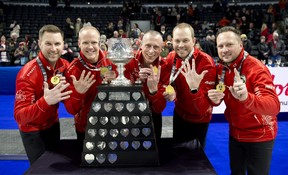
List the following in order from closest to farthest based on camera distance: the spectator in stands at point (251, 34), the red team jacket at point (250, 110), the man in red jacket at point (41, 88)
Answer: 1. the red team jacket at point (250, 110)
2. the man in red jacket at point (41, 88)
3. the spectator in stands at point (251, 34)

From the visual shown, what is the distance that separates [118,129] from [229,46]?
124 cm

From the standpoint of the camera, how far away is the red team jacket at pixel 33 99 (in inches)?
94.0

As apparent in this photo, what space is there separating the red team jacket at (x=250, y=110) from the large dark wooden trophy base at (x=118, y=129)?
0.91m

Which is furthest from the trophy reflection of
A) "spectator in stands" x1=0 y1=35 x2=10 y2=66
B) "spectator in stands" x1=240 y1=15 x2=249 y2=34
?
"spectator in stands" x1=240 y1=15 x2=249 y2=34

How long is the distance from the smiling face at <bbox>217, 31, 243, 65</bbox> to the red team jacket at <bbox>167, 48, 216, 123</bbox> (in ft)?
0.92

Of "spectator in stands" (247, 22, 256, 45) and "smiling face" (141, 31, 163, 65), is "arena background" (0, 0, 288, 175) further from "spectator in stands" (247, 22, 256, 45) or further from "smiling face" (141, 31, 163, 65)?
"spectator in stands" (247, 22, 256, 45)

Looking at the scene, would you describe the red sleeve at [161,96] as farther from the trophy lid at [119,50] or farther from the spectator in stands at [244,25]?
the spectator in stands at [244,25]

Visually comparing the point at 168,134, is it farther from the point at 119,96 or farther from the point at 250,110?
the point at 119,96

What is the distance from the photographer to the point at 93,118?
1985mm

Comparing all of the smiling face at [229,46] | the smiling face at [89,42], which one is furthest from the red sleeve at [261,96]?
the smiling face at [89,42]

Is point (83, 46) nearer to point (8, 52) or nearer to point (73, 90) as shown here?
point (73, 90)

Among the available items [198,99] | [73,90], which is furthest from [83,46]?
[198,99]

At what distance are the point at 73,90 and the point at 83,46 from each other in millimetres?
473

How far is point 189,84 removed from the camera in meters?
2.59
